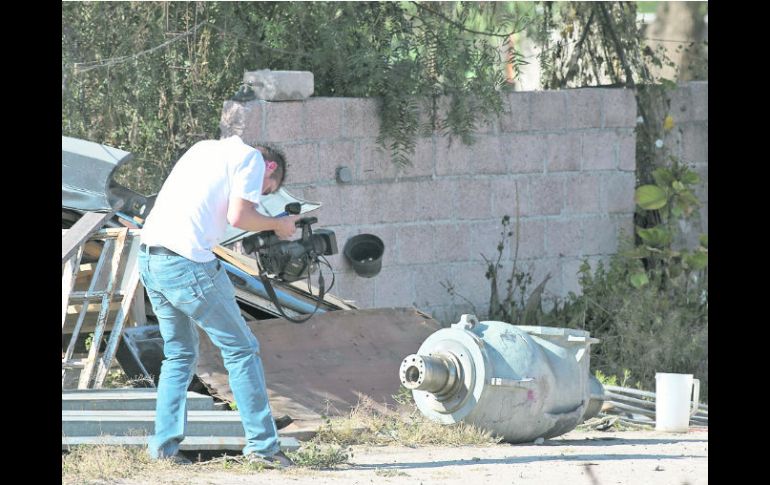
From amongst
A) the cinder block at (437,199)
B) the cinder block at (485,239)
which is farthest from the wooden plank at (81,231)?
the cinder block at (485,239)

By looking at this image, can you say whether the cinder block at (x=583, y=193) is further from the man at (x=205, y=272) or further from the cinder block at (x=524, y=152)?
the man at (x=205, y=272)

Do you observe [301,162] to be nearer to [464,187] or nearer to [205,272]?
[464,187]

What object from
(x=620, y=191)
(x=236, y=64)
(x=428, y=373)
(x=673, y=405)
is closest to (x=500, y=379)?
(x=428, y=373)

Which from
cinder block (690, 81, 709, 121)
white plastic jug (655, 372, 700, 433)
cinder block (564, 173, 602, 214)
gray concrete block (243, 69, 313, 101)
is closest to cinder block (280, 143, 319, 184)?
gray concrete block (243, 69, 313, 101)

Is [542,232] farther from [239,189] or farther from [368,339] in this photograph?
[239,189]

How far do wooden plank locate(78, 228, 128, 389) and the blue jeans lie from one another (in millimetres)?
1361

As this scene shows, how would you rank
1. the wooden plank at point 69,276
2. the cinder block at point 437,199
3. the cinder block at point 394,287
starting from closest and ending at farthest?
the wooden plank at point 69,276, the cinder block at point 394,287, the cinder block at point 437,199

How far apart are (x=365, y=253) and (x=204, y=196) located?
3701 mm

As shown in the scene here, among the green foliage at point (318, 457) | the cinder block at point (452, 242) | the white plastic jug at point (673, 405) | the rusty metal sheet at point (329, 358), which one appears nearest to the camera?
the green foliage at point (318, 457)

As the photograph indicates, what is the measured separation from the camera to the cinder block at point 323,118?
29.9ft

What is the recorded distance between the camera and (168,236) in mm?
5668

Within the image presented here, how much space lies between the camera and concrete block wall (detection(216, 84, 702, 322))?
9148 millimetres

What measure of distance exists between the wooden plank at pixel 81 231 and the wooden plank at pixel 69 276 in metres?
0.06

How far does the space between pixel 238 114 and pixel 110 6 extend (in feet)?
5.08
